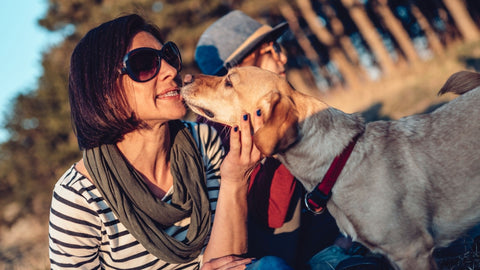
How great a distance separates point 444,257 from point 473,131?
1.25 m

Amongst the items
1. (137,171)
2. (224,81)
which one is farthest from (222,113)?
(137,171)

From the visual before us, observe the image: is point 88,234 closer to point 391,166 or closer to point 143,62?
point 143,62

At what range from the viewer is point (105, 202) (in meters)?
2.81

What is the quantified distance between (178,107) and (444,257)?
270 cm

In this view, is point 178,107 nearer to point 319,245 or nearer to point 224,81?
point 224,81

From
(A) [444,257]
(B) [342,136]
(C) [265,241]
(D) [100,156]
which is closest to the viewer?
(B) [342,136]

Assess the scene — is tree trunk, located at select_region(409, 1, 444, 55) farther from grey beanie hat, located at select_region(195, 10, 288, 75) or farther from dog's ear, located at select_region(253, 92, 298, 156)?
dog's ear, located at select_region(253, 92, 298, 156)

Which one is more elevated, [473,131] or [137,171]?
[137,171]

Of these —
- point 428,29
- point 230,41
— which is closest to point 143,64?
point 230,41

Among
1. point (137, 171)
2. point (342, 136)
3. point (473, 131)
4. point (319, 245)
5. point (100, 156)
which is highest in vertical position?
point (100, 156)

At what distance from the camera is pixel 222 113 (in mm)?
3074

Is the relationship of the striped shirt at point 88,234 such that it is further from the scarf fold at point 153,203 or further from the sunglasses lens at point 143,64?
the sunglasses lens at point 143,64

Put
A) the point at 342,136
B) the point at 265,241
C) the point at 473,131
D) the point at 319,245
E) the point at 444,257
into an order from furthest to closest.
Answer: the point at 319,245
the point at 265,241
the point at 444,257
the point at 342,136
the point at 473,131

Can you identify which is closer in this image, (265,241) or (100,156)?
(100,156)
